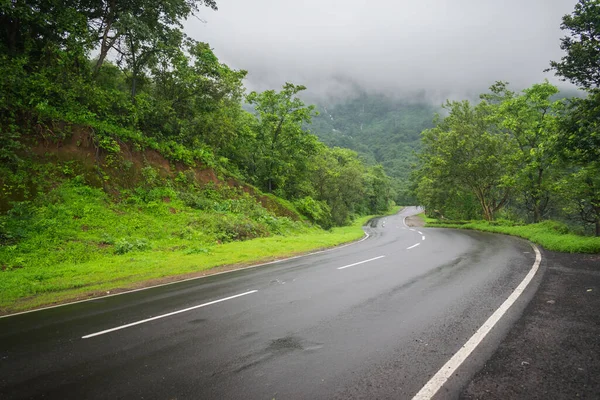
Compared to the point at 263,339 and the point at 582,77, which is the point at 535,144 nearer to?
the point at 582,77

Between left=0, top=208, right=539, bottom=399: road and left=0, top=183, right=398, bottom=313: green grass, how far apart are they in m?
2.09

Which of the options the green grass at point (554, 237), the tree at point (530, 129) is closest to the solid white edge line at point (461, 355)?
the green grass at point (554, 237)

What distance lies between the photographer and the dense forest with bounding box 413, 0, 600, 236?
12375mm

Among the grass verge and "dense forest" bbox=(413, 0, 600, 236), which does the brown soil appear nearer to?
the grass verge

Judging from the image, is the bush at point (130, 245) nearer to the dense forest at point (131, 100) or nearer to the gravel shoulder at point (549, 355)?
the dense forest at point (131, 100)

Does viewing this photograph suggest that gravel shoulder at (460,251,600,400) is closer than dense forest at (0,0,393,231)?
Yes

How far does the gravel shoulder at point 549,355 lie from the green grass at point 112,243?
365 inches

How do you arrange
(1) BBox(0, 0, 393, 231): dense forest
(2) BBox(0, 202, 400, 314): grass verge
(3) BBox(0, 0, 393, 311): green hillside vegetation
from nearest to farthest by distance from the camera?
(2) BBox(0, 202, 400, 314): grass verge → (3) BBox(0, 0, 393, 311): green hillside vegetation → (1) BBox(0, 0, 393, 231): dense forest

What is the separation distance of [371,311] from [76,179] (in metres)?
16.1

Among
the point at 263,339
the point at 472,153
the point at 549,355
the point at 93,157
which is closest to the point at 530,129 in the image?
the point at 472,153

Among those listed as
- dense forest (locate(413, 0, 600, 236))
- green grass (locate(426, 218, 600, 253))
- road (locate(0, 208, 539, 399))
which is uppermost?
dense forest (locate(413, 0, 600, 236))

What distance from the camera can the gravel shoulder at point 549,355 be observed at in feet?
10.8

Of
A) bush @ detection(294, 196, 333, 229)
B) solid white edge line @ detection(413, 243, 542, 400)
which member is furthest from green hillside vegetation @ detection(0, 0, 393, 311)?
solid white edge line @ detection(413, 243, 542, 400)

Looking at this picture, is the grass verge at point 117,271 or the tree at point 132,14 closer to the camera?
the grass verge at point 117,271
